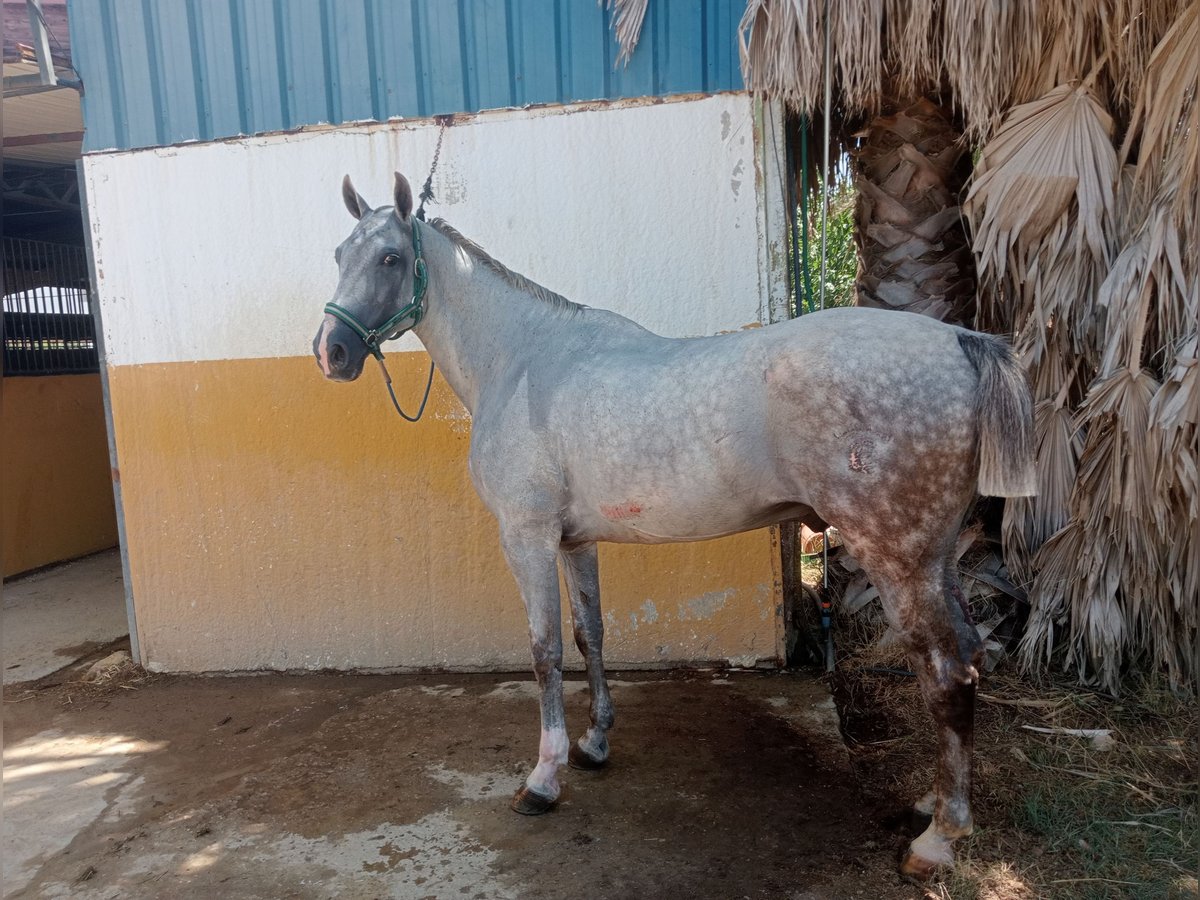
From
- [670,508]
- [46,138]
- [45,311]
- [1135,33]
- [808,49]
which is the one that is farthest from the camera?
[45,311]

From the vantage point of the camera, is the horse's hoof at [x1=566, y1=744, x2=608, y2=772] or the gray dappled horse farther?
the horse's hoof at [x1=566, y1=744, x2=608, y2=772]

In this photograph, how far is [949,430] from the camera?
100 inches

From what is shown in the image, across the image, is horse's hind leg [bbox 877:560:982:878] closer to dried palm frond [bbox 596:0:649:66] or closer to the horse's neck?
the horse's neck

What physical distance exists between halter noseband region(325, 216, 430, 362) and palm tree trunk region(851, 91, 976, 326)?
2.40m

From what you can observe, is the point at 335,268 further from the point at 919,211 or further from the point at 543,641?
the point at 919,211

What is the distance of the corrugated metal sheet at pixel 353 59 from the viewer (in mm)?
4262

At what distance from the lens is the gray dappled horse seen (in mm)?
2566

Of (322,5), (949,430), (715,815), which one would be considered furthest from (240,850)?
(322,5)

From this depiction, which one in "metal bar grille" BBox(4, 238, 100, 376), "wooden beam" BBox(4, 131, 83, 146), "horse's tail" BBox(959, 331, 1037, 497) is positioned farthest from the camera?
"metal bar grille" BBox(4, 238, 100, 376)

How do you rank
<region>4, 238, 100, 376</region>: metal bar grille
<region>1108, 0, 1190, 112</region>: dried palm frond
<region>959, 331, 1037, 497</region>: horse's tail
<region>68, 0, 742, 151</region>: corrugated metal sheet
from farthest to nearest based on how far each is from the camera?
<region>4, 238, 100, 376</region>: metal bar grille, <region>68, 0, 742, 151</region>: corrugated metal sheet, <region>1108, 0, 1190, 112</region>: dried palm frond, <region>959, 331, 1037, 497</region>: horse's tail

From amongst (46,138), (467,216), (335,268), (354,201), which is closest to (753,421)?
(354,201)

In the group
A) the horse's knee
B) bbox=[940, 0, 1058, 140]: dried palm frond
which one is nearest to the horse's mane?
the horse's knee

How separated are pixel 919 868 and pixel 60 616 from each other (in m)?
5.91

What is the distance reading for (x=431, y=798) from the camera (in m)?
3.37
